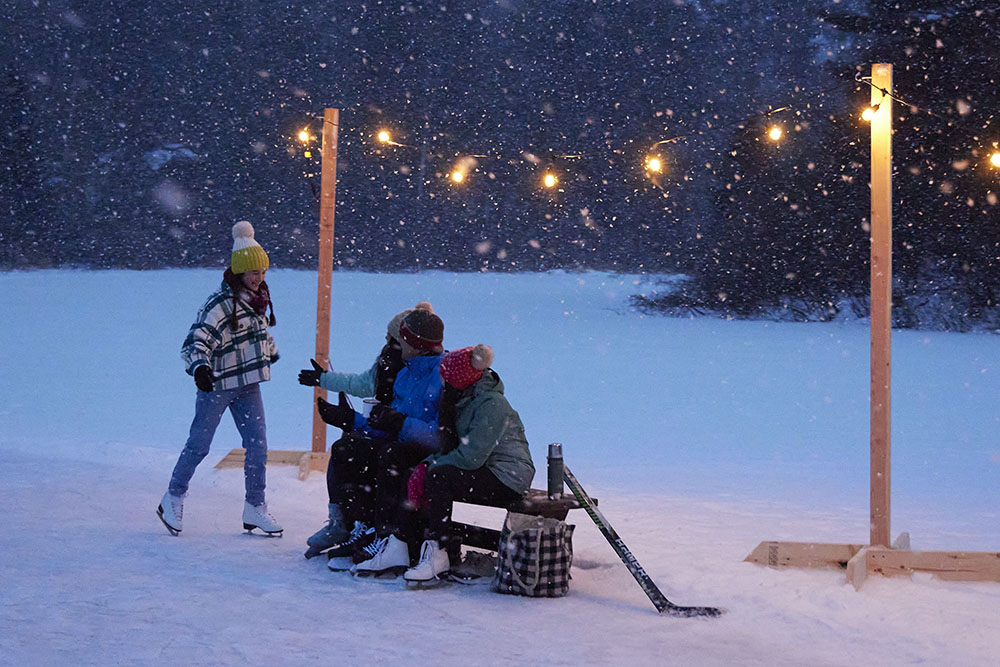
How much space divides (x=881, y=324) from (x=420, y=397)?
237 centimetres

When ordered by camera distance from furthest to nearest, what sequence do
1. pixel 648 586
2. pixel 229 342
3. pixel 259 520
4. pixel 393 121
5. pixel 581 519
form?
1. pixel 393 121
2. pixel 581 519
3. pixel 259 520
4. pixel 229 342
5. pixel 648 586

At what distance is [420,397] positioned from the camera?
528 centimetres

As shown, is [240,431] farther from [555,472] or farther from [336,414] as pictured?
[555,472]

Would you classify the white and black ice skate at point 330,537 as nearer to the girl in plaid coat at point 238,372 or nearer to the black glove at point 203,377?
the girl in plaid coat at point 238,372

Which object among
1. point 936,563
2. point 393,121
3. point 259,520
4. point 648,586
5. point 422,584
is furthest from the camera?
point 393,121

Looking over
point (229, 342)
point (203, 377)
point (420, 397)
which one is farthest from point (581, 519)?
point (203, 377)

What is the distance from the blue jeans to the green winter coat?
4.16 feet

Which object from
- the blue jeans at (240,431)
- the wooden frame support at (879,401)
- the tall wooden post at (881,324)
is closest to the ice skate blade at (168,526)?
the blue jeans at (240,431)

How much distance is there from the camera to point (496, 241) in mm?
46875

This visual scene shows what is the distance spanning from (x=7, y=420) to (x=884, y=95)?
27.1 ft

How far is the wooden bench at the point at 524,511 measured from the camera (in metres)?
4.97

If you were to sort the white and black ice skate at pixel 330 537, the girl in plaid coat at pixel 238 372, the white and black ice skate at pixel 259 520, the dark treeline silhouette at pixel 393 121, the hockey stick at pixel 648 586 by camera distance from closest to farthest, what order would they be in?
the hockey stick at pixel 648 586
the white and black ice skate at pixel 330 537
the girl in plaid coat at pixel 238 372
the white and black ice skate at pixel 259 520
the dark treeline silhouette at pixel 393 121

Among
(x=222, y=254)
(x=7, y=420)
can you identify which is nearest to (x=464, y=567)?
(x=7, y=420)

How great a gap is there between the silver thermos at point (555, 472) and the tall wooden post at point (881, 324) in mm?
1667
